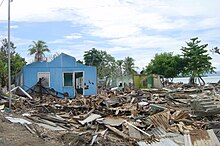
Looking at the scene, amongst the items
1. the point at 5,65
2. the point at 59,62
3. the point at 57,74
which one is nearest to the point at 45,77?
the point at 57,74

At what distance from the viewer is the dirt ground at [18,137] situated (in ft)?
29.3

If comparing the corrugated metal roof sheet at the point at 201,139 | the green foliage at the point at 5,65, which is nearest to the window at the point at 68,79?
the green foliage at the point at 5,65

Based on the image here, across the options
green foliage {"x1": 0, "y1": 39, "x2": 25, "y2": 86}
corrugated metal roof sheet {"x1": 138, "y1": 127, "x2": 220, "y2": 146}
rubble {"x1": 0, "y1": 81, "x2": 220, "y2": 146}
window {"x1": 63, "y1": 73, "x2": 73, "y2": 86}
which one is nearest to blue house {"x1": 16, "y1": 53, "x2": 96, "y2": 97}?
window {"x1": 63, "y1": 73, "x2": 73, "y2": 86}

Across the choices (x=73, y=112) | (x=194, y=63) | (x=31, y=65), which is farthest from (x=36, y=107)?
(x=194, y=63)

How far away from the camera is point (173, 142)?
9516 millimetres

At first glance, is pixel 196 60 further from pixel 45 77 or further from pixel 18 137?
pixel 18 137

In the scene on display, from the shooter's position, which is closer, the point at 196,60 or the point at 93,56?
the point at 196,60

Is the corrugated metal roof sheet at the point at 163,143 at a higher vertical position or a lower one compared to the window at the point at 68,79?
lower

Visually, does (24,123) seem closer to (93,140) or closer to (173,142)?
(93,140)

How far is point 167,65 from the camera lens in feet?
171

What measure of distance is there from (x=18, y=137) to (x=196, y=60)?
38731 millimetres

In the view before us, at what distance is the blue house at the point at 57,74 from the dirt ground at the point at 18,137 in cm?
1421

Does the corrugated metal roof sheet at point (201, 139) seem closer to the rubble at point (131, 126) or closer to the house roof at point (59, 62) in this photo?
the rubble at point (131, 126)

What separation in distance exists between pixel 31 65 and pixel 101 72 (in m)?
29.5
